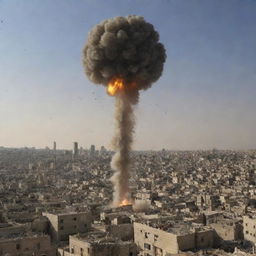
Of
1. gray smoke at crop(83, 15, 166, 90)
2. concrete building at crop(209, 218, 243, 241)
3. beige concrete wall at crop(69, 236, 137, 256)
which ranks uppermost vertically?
gray smoke at crop(83, 15, 166, 90)

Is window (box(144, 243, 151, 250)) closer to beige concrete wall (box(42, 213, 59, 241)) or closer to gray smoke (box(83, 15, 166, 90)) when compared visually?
beige concrete wall (box(42, 213, 59, 241))

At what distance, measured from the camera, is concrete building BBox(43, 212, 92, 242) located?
26312 mm

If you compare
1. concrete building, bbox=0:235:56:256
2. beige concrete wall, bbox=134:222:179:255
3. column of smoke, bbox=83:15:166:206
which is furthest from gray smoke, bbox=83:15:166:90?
concrete building, bbox=0:235:56:256

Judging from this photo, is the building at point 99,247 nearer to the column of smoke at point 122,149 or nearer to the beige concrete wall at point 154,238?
the beige concrete wall at point 154,238

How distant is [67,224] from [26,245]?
19.1 feet

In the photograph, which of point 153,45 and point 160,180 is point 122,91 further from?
point 160,180

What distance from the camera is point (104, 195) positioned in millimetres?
50969

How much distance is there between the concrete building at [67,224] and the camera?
86.3 ft

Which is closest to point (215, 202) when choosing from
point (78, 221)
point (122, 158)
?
point (122, 158)

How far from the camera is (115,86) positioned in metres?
38.5

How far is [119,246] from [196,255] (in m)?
3.25

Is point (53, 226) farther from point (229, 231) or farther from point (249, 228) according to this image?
point (249, 228)

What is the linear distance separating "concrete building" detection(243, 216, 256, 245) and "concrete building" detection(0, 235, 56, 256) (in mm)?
11483

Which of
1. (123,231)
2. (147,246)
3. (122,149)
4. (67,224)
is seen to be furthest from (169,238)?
(122,149)
